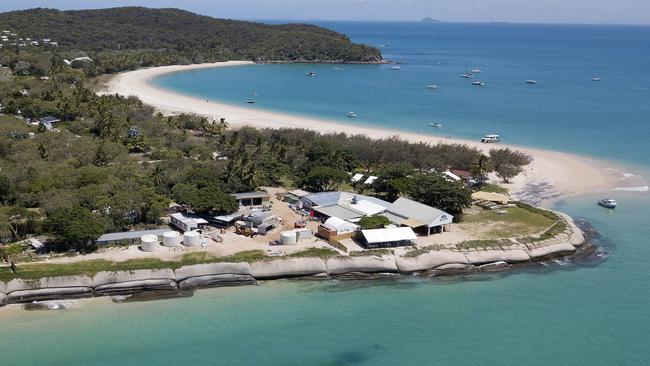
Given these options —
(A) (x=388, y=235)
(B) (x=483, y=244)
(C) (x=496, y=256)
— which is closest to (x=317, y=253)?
(A) (x=388, y=235)

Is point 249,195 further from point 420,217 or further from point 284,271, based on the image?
point 420,217

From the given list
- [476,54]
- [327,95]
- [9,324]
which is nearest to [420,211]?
[9,324]

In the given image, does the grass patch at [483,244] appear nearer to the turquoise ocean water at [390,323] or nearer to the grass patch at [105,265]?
the turquoise ocean water at [390,323]

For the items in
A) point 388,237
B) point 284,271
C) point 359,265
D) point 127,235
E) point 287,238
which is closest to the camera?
point 284,271

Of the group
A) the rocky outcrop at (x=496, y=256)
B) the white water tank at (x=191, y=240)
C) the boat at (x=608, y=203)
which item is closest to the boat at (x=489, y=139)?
the boat at (x=608, y=203)

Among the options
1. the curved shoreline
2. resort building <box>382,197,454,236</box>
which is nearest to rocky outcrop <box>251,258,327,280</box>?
the curved shoreline
